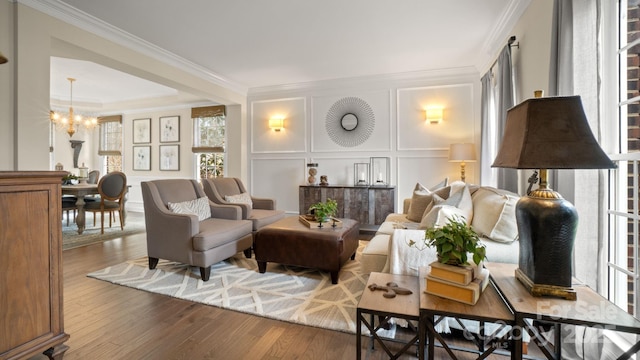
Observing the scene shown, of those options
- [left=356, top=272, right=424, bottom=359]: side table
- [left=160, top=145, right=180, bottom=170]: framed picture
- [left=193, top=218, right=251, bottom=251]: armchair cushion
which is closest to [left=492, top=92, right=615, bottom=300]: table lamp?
[left=356, top=272, right=424, bottom=359]: side table

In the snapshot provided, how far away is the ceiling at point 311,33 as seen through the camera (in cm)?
291

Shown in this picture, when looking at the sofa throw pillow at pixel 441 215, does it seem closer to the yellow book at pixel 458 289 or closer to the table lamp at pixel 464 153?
the yellow book at pixel 458 289

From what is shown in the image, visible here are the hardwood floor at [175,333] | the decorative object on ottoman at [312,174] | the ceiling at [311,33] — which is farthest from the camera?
the decorative object on ottoman at [312,174]

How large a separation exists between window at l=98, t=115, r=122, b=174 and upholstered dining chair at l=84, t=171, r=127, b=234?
2560mm

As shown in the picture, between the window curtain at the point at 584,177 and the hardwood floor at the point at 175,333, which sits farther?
the hardwood floor at the point at 175,333

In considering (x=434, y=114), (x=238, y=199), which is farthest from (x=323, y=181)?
(x=434, y=114)

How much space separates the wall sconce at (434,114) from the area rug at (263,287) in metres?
2.75

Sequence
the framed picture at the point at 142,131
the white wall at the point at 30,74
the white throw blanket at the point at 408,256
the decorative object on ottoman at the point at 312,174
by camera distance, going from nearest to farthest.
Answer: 1. the white throw blanket at the point at 408,256
2. the white wall at the point at 30,74
3. the decorative object on ottoman at the point at 312,174
4. the framed picture at the point at 142,131

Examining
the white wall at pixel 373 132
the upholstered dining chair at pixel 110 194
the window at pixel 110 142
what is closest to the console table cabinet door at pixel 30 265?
the upholstered dining chair at pixel 110 194

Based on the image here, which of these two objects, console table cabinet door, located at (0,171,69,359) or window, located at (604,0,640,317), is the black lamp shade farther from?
console table cabinet door, located at (0,171,69,359)

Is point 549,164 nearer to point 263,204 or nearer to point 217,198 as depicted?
point 217,198

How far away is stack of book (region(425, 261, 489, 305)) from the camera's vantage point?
1.27 m

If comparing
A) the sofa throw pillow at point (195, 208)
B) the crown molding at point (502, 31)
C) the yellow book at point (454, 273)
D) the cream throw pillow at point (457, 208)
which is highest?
the crown molding at point (502, 31)

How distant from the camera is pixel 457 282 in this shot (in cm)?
129
